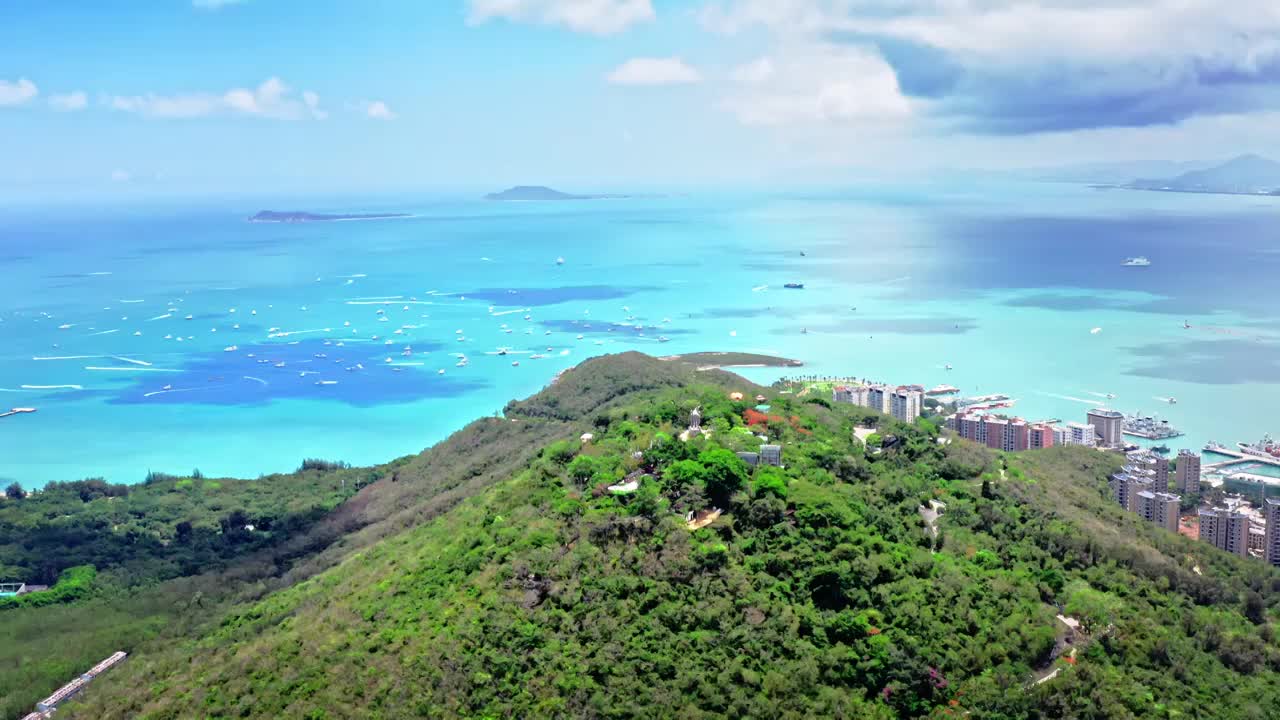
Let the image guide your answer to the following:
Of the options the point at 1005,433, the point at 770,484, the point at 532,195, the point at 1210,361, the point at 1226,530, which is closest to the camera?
the point at 770,484

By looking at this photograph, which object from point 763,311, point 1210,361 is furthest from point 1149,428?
point 763,311

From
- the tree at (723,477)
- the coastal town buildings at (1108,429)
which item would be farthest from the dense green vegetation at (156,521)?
the coastal town buildings at (1108,429)

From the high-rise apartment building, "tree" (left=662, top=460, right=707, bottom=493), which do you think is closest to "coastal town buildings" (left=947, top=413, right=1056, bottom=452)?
the high-rise apartment building

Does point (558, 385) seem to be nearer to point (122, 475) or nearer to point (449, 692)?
point (122, 475)

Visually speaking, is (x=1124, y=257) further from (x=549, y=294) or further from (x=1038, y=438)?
(x=1038, y=438)

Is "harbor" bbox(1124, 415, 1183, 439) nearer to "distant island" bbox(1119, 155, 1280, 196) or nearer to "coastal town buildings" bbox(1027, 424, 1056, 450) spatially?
"coastal town buildings" bbox(1027, 424, 1056, 450)
